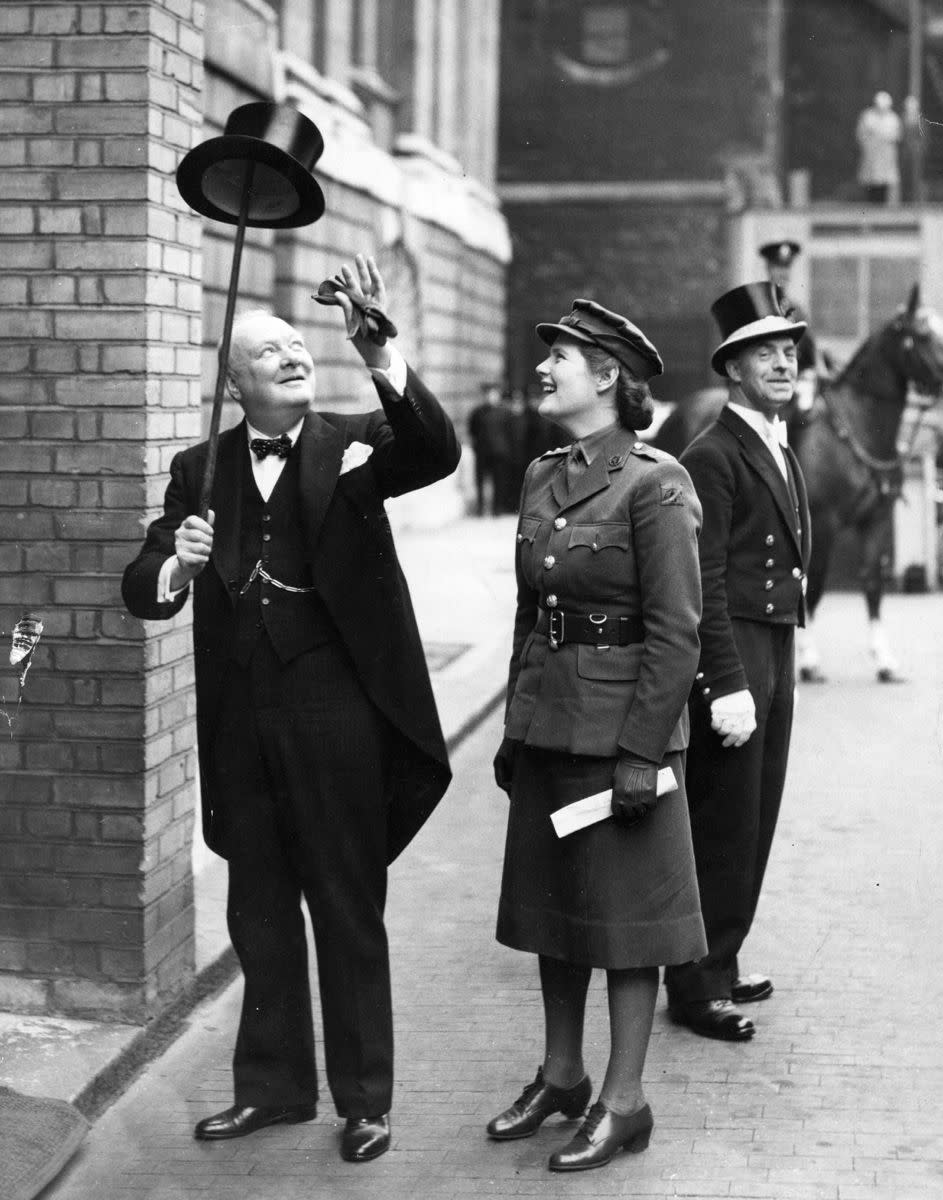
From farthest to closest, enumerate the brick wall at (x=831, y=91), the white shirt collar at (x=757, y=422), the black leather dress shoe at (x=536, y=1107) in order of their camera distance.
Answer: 1. the brick wall at (x=831, y=91)
2. the white shirt collar at (x=757, y=422)
3. the black leather dress shoe at (x=536, y=1107)

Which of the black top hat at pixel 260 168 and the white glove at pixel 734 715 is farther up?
the black top hat at pixel 260 168

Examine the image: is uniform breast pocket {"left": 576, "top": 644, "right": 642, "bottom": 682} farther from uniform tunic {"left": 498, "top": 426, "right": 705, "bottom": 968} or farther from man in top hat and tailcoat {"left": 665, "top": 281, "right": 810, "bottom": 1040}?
man in top hat and tailcoat {"left": 665, "top": 281, "right": 810, "bottom": 1040}

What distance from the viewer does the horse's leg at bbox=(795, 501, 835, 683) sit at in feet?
38.7

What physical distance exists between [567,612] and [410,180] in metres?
20.6

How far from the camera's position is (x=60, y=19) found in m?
5.38

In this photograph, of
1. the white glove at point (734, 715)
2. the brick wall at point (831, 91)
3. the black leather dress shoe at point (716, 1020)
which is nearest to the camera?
the white glove at point (734, 715)

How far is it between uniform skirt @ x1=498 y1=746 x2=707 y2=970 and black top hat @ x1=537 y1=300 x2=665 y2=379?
92 cm

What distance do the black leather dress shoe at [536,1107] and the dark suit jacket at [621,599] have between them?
850 mm

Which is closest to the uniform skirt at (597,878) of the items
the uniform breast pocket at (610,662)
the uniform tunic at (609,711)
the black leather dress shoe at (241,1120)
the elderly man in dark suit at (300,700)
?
the uniform tunic at (609,711)

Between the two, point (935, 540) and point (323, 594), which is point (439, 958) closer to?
point (323, 594)

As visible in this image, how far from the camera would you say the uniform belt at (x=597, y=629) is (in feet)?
15.0

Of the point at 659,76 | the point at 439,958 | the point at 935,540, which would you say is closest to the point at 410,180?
the point at 935,540

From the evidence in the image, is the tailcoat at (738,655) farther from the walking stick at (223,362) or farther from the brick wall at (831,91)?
the brick wall at (831,91)

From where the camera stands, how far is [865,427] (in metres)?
12.9
